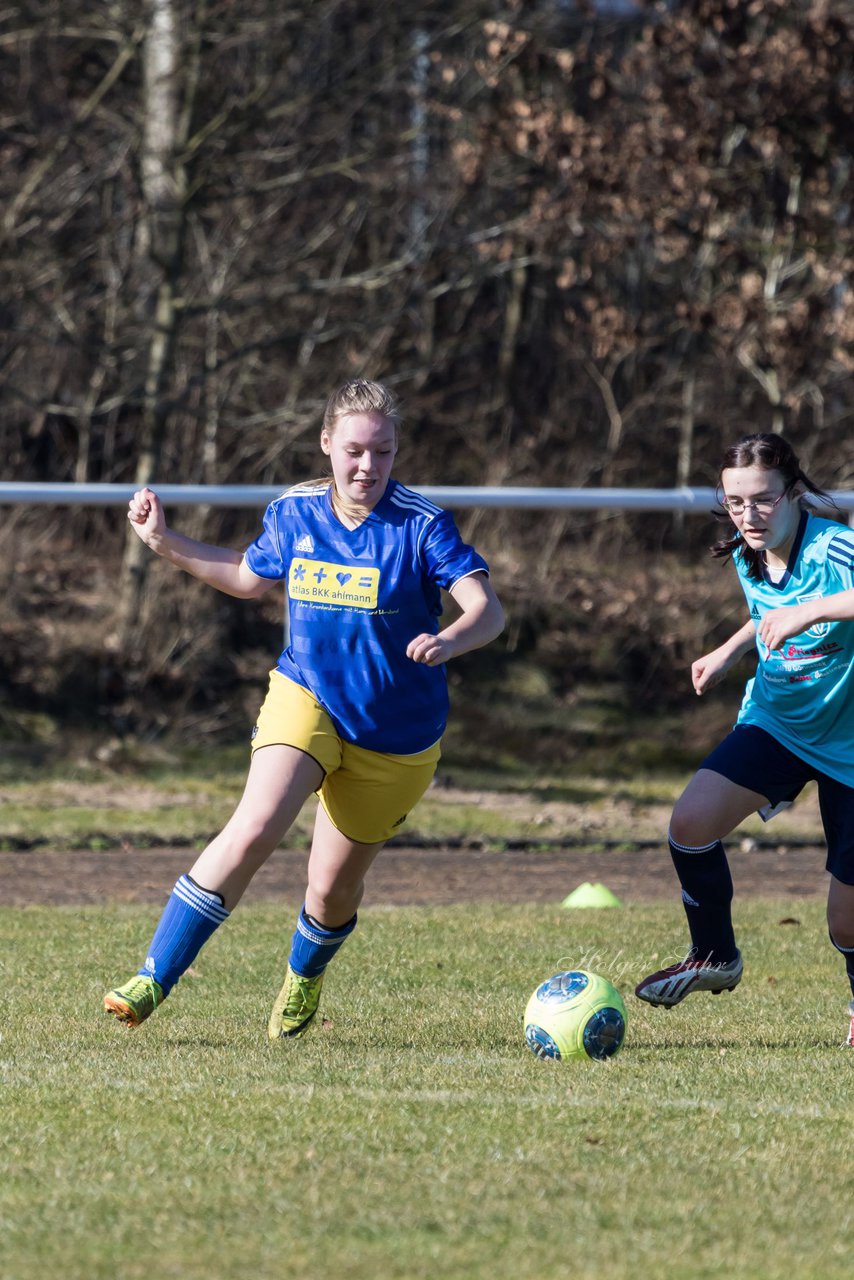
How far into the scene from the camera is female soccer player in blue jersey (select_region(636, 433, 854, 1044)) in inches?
215

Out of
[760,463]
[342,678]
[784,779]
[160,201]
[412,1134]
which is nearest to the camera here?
[412,1134]

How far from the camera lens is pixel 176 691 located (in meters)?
13.8

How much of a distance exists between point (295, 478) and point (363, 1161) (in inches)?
507

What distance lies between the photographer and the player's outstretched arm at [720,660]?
5.74 metres

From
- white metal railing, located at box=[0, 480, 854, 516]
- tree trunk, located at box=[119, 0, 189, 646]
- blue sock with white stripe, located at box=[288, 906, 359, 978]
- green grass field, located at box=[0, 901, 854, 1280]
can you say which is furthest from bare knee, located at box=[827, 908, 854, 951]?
tree trunk, located at box=[119, 0, 189, 646]

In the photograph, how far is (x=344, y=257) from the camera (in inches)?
665

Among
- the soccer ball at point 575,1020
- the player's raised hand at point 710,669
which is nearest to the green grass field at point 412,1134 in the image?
the soccer ball at point 575,1020

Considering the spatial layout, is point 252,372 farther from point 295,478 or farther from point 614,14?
point 614,14

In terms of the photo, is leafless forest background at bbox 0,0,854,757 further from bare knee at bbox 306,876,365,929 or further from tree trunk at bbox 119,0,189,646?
bare knee at bbox 306,876,365,929

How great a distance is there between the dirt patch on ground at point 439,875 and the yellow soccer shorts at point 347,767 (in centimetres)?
344

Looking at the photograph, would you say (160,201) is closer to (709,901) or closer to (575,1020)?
(709,901)

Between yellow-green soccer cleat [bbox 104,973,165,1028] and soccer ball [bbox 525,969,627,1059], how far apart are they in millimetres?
1142

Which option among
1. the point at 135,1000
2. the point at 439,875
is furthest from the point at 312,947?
the point at 439,875

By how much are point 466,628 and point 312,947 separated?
1.27m
